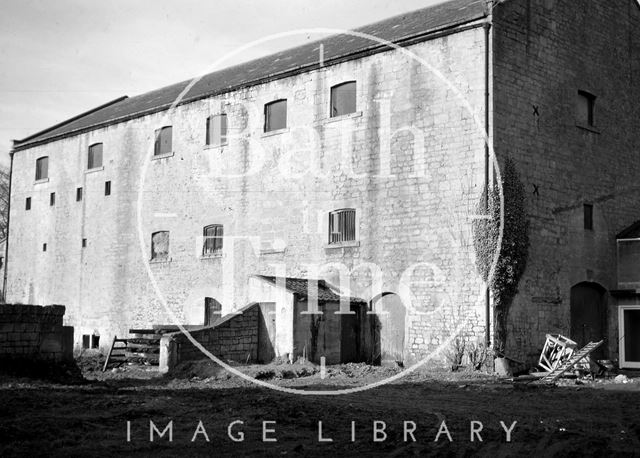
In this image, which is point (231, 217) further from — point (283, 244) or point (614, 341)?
point (614, 341)

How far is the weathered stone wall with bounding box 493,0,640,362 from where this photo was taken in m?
19.6

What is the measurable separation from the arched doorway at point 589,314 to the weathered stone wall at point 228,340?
8644mm

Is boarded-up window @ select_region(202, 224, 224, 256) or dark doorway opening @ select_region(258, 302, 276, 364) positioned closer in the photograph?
dark doorway opening @ select_region(258, 302, 276, 364)

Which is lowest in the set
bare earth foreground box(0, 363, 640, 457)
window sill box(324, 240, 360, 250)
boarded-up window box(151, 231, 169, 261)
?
bare earth foreground box(0, 363, 640, 457)

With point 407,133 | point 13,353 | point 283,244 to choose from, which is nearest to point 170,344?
point 13,353

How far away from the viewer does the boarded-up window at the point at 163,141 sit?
27686mm

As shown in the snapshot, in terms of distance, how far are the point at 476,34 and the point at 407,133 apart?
3.14 meters

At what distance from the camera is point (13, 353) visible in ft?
48.9

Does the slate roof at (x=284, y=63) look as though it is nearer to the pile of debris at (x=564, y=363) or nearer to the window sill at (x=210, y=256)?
the window sill at (x=210, y=256)

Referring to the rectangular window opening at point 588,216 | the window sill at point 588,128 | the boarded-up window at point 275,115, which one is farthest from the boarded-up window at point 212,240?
the window sill at point 588,128

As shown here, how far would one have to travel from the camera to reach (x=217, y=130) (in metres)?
25.9

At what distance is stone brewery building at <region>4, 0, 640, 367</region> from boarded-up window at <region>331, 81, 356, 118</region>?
1.7 inches

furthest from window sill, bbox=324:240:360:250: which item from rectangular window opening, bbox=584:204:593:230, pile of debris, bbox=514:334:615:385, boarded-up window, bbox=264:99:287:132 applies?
rectangular window opening, bbox=584:204:593:230

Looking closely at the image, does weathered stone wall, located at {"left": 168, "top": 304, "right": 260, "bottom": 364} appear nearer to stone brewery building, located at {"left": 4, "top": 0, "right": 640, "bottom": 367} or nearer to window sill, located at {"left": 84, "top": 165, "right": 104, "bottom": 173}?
stone brewery building, located at {"left": 4, "top": 0, "right": 640, "bottom": 367}
